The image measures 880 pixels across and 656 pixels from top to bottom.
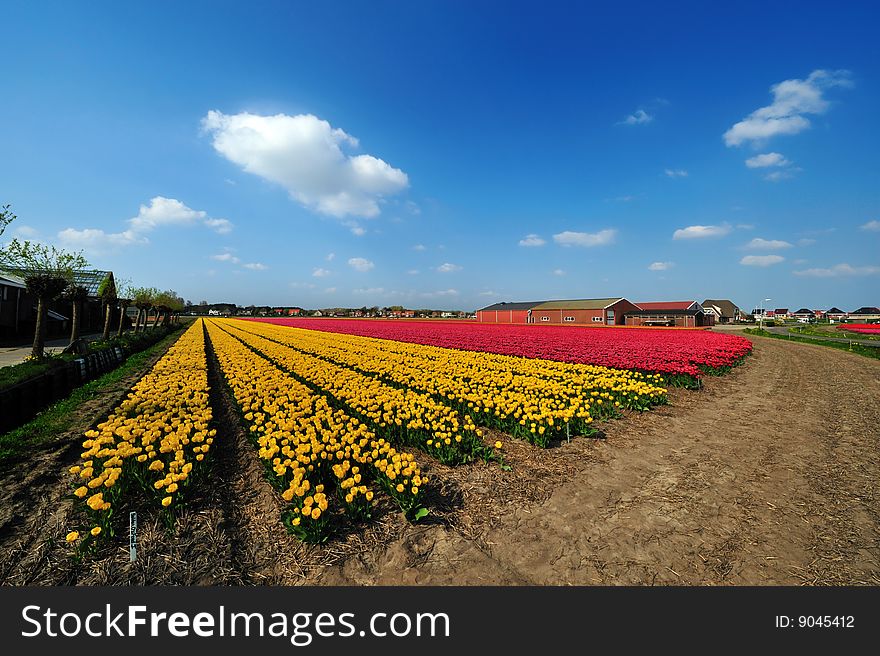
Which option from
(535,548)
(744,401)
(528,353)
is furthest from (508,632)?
(528,353)

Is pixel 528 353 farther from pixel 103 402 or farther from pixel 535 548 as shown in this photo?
pixel 103 402

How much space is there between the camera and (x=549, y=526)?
4230mm

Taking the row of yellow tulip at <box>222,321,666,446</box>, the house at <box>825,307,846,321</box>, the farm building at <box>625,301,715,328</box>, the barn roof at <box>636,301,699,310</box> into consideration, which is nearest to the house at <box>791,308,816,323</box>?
the house at <box>825,307,846,321</box>

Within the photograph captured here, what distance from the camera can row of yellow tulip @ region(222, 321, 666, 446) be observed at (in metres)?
7.25

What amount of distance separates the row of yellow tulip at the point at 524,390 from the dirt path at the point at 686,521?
2.31 ft

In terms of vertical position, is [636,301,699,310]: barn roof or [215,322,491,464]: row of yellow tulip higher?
[636,301,699,310]: barn roof

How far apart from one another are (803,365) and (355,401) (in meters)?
23.2

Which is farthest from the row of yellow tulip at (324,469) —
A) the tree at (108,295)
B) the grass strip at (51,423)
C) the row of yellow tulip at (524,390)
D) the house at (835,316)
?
the house at (835,316)

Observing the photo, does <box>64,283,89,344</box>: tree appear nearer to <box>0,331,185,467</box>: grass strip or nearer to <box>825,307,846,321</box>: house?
<box>0,331,185,467</box>: grass strip

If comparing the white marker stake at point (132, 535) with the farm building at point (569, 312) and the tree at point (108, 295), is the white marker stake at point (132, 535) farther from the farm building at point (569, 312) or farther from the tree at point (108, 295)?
the farm building at point (569, 312)

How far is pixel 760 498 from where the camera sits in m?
4.84

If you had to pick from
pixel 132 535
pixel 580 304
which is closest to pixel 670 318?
pixel 580 304

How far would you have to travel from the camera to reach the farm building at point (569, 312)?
2377 inches

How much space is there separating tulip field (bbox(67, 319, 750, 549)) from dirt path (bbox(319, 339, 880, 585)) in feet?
2.52
